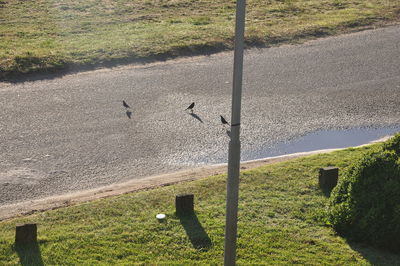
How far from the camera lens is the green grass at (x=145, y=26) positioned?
609 inches

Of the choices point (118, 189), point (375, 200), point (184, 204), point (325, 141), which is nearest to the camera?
point (375, 200)

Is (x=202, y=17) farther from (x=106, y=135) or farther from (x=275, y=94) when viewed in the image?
(x=106, y=135)

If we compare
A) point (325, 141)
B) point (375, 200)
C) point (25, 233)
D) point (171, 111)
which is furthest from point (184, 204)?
point (171, 111)

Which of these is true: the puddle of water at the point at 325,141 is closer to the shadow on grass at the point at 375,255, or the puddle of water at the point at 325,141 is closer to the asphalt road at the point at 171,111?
the asphalt road at the point at 171,111

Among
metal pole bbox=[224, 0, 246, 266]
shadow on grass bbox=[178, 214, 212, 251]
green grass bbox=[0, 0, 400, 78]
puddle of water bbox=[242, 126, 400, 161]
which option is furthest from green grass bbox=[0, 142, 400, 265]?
green grass bbox=[0, 0, 400, 78]

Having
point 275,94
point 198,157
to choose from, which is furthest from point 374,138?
point 198,157

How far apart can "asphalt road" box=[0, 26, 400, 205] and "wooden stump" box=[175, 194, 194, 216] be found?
2.03 m


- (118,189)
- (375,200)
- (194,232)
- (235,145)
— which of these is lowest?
(118,189)

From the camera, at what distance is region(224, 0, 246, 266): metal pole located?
19.9 feet

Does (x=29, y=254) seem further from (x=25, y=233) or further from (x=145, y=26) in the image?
(x=145, y=26)

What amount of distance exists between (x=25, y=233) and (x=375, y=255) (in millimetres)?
3988

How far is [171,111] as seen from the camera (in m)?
13.0

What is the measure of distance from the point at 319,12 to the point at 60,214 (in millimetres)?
14059

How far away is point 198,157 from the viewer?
439 inches
